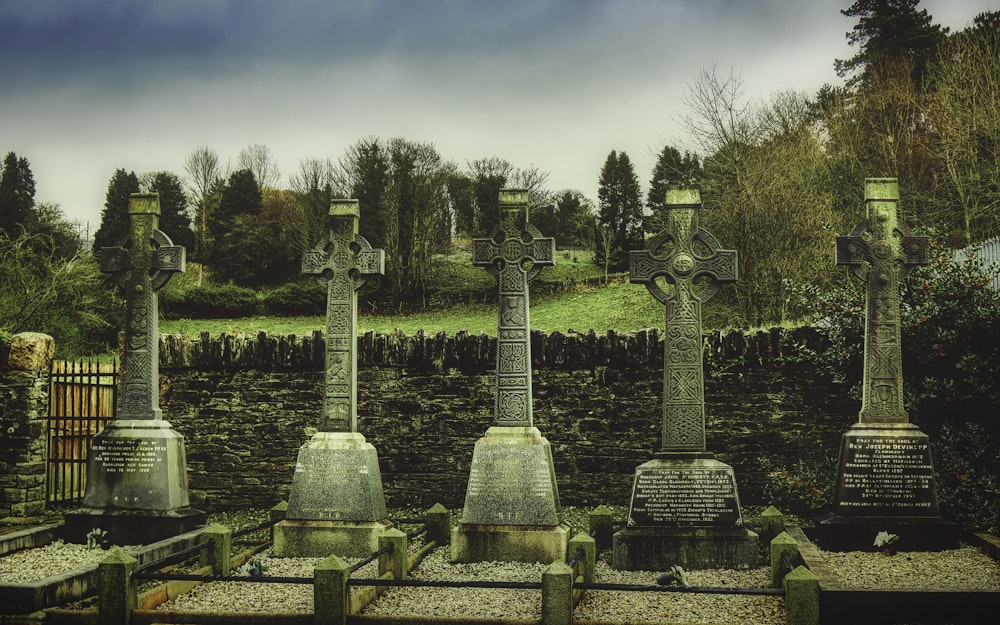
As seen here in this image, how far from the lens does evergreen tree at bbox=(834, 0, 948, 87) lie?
2986 centimetres

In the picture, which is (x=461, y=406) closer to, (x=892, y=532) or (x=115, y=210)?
(x=892, y=532)

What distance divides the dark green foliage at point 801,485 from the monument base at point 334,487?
5029 mm

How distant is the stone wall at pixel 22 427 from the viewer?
10.9m

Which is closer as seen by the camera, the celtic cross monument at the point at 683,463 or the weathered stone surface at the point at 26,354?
the celtic cross monument at the point at 683,463

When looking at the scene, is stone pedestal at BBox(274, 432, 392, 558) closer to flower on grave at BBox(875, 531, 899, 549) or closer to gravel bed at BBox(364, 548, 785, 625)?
gravel bed at BBox(364, 548, 785, 625)

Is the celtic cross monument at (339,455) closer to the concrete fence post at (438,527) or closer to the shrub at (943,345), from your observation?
the concrete fence post at (438,527)

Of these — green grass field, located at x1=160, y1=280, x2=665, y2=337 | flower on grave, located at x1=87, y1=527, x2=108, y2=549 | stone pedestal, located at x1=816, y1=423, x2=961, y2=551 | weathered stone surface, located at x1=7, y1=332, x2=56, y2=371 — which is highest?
green grass field, located at x1=160, y1=280, x2=665, y2=337

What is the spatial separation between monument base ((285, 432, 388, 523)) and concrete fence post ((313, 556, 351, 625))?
258cm

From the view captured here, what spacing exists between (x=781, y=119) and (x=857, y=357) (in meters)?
18.6

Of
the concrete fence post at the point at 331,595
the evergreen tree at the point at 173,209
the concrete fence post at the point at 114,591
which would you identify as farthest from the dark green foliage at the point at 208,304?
the concrete fence post at the point at 331,595

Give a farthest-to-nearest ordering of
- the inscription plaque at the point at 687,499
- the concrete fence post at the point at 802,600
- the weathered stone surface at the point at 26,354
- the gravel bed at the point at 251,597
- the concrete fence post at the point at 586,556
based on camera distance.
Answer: the weathered stone surface at the point at 26,354 → the inscription plaque at the point at 687,499 → the concrete fence post at the point at 586,556 → the gravel bed at the point at 251,597 → the concrete fence post at the point at 802,600

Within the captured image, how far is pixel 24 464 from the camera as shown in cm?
1092

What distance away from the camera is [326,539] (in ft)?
27.5

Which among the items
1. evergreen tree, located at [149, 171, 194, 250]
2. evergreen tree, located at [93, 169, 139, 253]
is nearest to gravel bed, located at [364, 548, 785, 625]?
evergreen tree, located at [93, 169, 139, 253]
